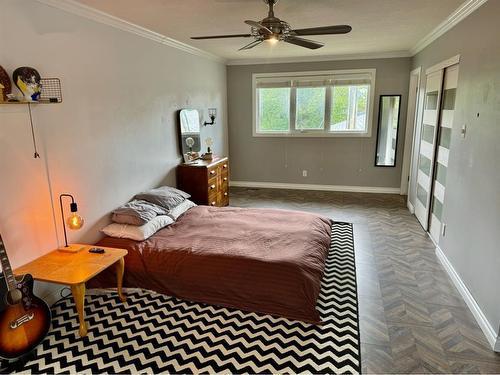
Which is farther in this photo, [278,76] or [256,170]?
[256,170]

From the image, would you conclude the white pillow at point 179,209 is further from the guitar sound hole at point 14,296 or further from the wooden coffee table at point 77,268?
the guitar sound hole at point 14,296

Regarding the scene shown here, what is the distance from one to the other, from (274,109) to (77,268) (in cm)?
493

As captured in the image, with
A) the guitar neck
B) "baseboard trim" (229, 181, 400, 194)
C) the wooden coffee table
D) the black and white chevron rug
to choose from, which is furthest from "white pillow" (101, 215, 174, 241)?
"baseboard trim" (229, 181, 400, 194)

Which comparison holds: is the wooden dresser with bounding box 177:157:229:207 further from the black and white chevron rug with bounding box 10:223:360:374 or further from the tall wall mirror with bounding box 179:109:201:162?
the black and white chevron rug with bounding box 10:223:360:374

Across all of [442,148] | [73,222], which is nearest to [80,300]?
[73,222]

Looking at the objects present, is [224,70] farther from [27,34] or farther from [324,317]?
[324,317]

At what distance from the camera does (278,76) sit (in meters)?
6.35

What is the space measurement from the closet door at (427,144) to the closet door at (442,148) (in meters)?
0.09

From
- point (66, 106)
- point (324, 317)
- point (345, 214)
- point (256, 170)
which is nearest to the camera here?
point (324, 317)

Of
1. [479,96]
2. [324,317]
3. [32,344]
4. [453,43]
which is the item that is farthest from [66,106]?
[453,43]

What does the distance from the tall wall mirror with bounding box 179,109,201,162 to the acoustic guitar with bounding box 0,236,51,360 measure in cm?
300

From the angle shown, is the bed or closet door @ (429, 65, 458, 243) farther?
closet door @ (429, 65, 458, 243)

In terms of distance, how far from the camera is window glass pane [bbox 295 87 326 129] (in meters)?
6.25

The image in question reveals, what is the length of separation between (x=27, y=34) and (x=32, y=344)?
2.19 metres
